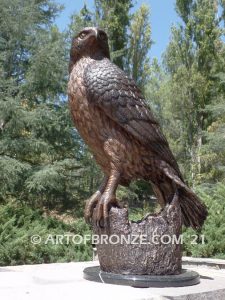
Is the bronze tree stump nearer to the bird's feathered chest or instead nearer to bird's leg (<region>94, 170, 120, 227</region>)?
bird's leg (<region>94, 170, 120, 227</region>)

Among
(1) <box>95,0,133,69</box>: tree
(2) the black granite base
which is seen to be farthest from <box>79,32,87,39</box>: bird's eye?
(1) <box>95,0,133,69</box>: tree

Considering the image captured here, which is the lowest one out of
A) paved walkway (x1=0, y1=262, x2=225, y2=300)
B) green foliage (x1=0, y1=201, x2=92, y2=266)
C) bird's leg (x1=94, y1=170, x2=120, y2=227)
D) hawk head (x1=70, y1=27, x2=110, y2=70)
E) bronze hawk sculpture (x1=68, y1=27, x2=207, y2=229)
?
paved walkway (x1=0, y1=262, x2=225, y2=300)

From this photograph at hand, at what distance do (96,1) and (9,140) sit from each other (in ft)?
25.3

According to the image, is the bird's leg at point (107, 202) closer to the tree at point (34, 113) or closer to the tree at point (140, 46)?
the tree at point (34, 113)

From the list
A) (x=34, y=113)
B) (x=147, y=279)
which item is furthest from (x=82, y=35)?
(x=34, y=113)

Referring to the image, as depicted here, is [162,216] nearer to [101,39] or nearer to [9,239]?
[101,39]

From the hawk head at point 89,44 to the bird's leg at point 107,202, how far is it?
1.37 meters

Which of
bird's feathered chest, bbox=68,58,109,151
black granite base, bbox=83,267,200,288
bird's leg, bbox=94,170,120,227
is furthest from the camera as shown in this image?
bird's feathered chest, bbox=68,58,109,151

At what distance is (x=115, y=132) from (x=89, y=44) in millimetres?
1084

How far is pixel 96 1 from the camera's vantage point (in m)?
17.3

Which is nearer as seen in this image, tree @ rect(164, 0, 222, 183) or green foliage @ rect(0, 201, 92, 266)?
green foliage @ rect(0, 201, 92, 266)

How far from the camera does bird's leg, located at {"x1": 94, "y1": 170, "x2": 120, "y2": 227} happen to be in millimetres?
4781

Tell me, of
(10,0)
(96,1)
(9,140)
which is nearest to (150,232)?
(9,140)

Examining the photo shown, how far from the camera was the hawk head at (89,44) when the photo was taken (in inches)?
206
